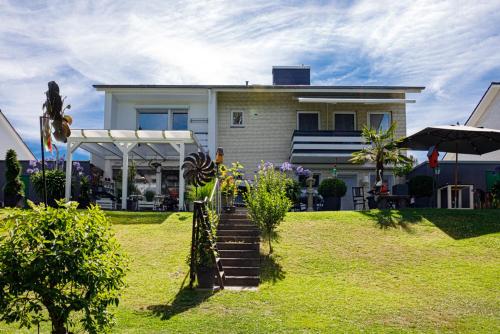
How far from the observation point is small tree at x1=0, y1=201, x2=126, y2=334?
20.2 feet

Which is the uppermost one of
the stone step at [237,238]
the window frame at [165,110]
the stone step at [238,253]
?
the window frame at [165,110]

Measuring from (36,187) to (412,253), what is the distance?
1380cm

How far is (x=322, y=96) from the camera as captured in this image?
90.6 ft

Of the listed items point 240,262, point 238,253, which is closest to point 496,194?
point 238,253

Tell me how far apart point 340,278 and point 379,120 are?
16979 millimetres

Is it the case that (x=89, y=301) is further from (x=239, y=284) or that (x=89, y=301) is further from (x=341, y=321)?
(x=239, y=284)

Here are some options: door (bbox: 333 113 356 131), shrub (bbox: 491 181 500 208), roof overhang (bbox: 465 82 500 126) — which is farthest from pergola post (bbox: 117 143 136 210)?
roof overhang (bbox: 465 82 500 126)

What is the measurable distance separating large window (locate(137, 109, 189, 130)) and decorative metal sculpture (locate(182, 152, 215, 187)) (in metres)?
10.8

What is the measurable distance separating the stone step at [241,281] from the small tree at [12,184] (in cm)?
1136

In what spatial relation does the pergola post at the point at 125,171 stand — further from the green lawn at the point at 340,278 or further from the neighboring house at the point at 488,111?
the neighboring house at the point at 488,111

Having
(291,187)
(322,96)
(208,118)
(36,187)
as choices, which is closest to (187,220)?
(291,187)

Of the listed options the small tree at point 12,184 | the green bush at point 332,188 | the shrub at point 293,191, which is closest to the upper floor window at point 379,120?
the green bush at point 332,188

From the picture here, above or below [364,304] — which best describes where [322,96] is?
above

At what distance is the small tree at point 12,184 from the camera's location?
20.3m
